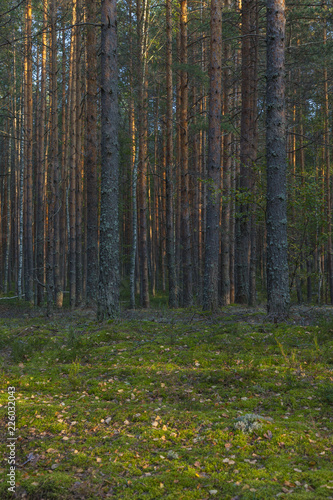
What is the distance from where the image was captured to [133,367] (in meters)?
6.55

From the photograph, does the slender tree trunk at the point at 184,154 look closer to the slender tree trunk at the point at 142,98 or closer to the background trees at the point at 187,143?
the background trees at the point at 187,143

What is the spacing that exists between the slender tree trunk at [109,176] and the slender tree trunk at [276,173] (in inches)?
146

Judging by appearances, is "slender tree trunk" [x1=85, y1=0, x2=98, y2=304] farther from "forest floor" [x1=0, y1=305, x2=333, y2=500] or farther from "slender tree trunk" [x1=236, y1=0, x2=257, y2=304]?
"forest floor" [x1=0, y1=305, x2=333, y2=500]

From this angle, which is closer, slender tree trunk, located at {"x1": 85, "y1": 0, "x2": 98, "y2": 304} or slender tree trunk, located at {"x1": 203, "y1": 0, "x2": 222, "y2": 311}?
slender tree trunk, located at {"x1": 203, "y1": 0, "x2": 222, "y2": 311}

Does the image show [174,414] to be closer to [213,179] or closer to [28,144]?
[213,179]

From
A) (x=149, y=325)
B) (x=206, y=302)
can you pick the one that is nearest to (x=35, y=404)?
(x=149, y=325)

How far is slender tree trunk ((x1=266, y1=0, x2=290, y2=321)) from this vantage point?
28.2 feet

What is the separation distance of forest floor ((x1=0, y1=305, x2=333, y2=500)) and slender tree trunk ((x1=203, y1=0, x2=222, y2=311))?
2.77 metres

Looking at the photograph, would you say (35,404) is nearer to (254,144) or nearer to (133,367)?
(133,367)

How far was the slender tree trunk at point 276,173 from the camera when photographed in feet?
28.2

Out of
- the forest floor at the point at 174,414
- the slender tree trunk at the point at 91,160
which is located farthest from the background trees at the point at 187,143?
the forest floor at the point at 174,414

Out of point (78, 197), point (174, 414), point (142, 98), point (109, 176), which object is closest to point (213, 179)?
point (109, 176)

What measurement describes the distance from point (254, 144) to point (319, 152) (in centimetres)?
1335

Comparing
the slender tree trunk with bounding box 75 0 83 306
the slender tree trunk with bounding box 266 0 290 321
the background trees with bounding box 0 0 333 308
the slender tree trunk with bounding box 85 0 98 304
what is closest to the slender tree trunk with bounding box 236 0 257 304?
the background trees with bounding box 0 0 333 308
